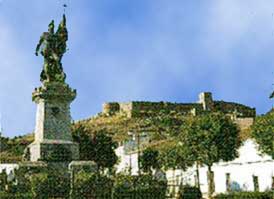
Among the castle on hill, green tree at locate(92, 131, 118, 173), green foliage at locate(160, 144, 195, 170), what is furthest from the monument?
the castle on hill

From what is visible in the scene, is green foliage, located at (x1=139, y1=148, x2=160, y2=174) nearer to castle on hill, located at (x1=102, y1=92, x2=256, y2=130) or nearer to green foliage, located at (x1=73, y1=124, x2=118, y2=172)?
green foliage, located at (x1=73, y1=124, x2=118, y2=172)

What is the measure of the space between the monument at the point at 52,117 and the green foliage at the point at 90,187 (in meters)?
4.26

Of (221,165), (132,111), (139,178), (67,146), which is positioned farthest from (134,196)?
(132,111)

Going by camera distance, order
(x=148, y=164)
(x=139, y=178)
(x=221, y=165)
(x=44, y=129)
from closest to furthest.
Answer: (x=139, y=178) → (x=44, y=129) → (x=221, y=165) → (x=148, y=164)

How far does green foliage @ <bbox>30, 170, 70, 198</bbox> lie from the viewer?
18.6 m

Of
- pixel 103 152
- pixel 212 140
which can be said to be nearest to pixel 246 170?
pixel 212 140

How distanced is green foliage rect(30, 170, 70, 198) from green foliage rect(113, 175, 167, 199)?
6.33 ft

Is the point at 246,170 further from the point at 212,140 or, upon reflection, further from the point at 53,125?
the point at 53,125

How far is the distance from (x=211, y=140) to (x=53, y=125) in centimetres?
1255

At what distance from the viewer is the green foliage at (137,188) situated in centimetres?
1870

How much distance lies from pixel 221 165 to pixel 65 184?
70.1ft

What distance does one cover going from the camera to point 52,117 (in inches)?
950

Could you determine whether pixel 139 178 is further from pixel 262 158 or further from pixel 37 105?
pixel 262 158

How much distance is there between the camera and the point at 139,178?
20.0m
